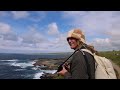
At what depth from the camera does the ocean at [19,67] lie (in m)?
2.65

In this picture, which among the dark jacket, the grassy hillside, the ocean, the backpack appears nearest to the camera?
the dark jacket

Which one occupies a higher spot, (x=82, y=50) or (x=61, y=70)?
(x=82, y=50)

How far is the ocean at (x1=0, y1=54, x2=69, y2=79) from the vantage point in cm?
265

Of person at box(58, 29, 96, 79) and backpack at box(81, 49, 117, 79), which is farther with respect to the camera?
backpack at box(81, 49, 117, 79)

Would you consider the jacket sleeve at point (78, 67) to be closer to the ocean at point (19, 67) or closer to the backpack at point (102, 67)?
the backpack at point (102, 67)

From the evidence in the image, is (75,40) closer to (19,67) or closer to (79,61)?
(79,61)

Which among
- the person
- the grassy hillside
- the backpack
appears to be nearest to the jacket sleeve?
the person

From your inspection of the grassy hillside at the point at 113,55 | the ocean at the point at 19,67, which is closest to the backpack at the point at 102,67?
the grassy hillside at the point at 113,55

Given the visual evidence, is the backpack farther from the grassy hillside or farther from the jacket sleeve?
the grassy hillside
